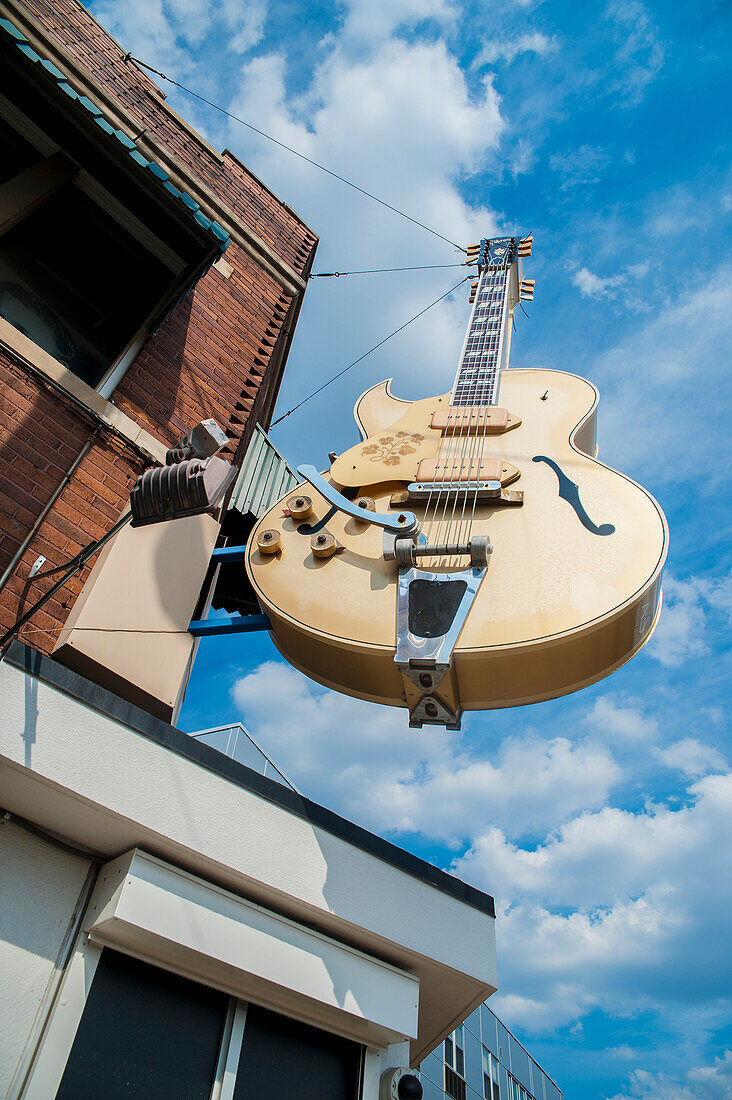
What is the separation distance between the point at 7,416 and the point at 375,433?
8.18ft

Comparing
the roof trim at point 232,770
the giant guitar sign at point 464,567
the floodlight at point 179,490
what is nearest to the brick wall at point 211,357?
the giant guitar sign at point 464,567

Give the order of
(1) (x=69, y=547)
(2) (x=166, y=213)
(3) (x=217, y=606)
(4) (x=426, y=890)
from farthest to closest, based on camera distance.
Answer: (3) (x=217, y=606) → (2) (x=166, y=213) → (1) (x=69, y=547) → (4) (x=426, y=890)

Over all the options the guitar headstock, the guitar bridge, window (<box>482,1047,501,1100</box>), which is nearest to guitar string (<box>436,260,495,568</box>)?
the guitar bridge

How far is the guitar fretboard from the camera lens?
18.9 feet

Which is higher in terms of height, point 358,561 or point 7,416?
point 7,416

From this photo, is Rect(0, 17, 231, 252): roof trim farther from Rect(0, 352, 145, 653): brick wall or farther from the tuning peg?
the tuning peg

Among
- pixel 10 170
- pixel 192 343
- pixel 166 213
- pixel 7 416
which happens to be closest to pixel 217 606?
pixel 192 343

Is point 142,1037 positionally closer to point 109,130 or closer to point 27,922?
point 27,922

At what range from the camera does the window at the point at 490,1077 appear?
14328mm

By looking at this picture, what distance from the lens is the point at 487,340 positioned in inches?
265

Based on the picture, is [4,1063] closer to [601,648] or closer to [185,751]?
Answer: [185,751]

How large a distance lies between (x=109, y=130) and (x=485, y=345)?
347 centimetres

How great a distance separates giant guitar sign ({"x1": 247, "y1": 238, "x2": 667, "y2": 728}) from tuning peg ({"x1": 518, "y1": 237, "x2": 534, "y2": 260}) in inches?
Answer: 156

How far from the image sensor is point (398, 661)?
3469 mm
